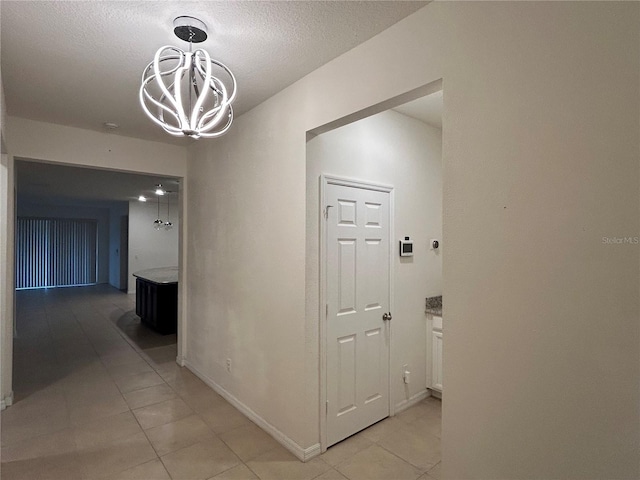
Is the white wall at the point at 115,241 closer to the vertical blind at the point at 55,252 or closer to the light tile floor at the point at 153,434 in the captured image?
the vertical blind at the point at 55,252

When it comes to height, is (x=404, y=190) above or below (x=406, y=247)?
above

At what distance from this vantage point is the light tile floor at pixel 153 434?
7.63 ft

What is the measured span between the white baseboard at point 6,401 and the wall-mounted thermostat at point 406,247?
3.95 metres

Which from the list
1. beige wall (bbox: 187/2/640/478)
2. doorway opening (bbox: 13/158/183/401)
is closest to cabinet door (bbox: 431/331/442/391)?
beige wall (bbox: 187/2/640/478)

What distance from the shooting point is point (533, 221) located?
1.28 meters

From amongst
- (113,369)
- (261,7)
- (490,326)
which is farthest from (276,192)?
(113,369)

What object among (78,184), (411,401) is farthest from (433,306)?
(78,184)

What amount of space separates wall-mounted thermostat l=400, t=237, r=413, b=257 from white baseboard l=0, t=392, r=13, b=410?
155 inches

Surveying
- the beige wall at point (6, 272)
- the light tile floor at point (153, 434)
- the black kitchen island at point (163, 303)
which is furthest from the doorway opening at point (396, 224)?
the black kitchen island at point (163, 303)

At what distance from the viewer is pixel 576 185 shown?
1.18 meters

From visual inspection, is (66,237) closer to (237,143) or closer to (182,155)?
(182,155)

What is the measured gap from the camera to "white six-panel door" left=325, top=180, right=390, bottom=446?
2.62 meters

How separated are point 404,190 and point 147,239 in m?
9.04

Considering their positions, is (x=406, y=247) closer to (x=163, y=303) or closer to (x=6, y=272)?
(x=6, y=272)
